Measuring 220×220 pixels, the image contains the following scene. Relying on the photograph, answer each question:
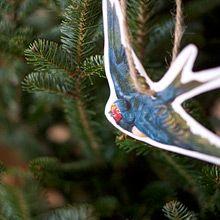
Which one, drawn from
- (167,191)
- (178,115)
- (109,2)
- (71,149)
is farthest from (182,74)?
(71,149)

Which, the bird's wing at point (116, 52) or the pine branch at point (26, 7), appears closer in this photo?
the bird's wing at point (116, 52)

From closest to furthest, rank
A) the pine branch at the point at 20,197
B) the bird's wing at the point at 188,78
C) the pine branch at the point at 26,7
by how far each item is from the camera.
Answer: the bird's wing at the point at 188,78 → the pine branch at the point at 20,197 → the pine branch at the point at 26,7

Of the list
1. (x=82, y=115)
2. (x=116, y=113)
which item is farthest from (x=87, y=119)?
(x=116, y=113)

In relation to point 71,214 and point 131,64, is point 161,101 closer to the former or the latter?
point 131,64

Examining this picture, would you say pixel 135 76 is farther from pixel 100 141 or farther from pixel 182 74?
pixel 100 141

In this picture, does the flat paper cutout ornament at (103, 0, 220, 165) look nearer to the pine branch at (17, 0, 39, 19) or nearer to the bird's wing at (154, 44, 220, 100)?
the bird's wing at (154, 44, 220, 100)

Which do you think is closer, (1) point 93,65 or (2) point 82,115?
(1) point 93,65

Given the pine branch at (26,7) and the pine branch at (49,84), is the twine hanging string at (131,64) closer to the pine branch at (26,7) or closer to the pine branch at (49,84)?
the pine branch at (49,84)

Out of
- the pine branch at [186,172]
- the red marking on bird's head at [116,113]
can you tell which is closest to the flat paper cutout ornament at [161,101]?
the red marking on bird's head at [116,113]
